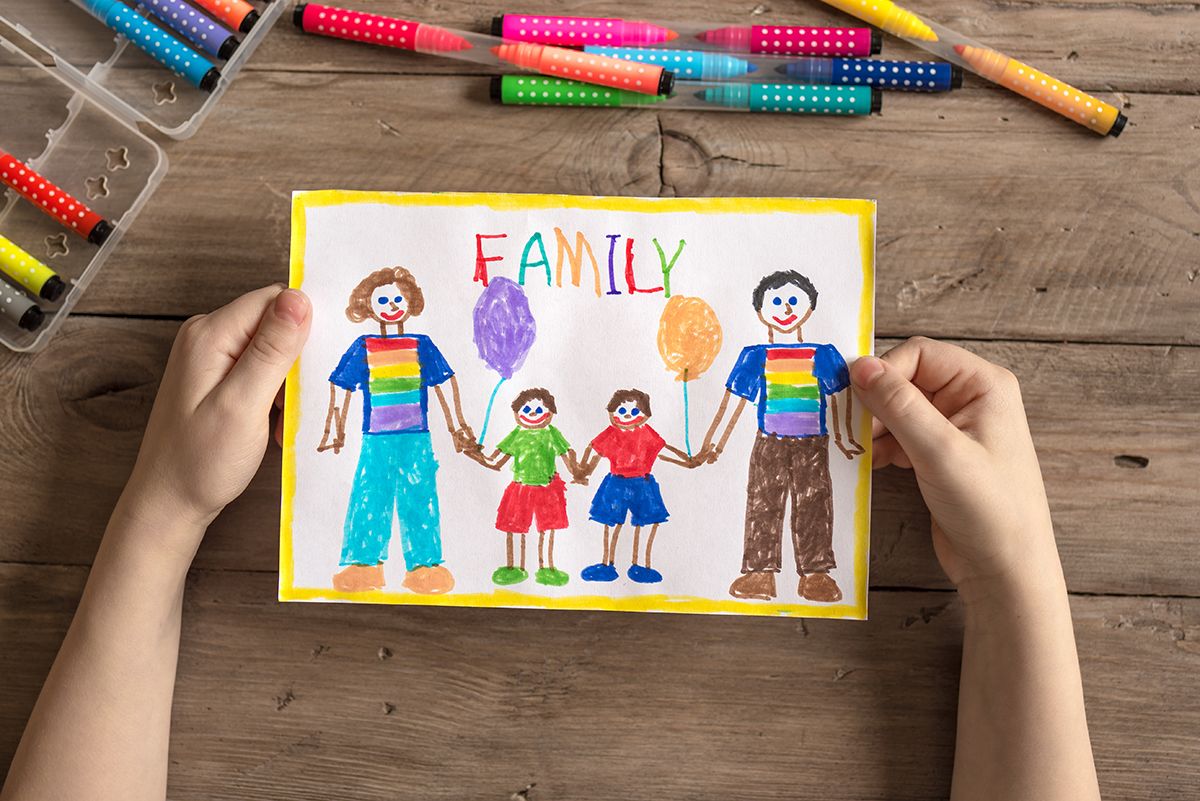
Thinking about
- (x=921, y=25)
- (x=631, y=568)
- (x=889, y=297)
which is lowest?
(x=631, y=568)

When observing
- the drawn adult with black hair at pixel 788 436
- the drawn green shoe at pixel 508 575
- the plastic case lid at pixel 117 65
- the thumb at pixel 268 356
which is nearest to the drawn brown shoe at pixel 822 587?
the drawn adult with black hair at pixel 788 436

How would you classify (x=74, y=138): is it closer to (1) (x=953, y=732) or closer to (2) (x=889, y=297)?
(2) (x=889, y=297)

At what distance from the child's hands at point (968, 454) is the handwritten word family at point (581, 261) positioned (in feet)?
0.57

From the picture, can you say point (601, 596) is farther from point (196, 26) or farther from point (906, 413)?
point (196, 26)

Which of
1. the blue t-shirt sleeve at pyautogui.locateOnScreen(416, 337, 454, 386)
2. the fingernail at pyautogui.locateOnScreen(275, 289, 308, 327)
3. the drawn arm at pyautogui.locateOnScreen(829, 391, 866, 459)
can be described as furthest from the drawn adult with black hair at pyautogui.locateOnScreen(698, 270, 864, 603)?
the fingernail at pyautogui.locateOnScreen(275, 289, 308, 327)

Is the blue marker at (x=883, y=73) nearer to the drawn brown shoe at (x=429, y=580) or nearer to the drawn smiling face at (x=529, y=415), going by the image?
the drawn smiling face at (x=529, y=415)

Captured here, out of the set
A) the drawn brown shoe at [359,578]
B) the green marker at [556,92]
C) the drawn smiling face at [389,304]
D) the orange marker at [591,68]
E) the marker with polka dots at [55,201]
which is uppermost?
the orange marker at [591,68]

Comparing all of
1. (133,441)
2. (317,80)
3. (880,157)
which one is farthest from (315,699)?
(880,157)

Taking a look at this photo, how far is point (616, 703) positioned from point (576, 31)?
56 cm

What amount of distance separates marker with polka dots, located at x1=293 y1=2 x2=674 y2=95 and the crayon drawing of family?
0.19m

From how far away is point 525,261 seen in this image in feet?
2.41

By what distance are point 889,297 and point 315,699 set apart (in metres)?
0.58

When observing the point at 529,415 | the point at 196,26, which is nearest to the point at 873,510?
the point at 529,415

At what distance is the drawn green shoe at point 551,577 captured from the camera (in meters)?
0.73
